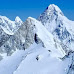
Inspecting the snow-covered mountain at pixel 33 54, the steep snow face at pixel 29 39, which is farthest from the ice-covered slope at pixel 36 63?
the steep snow face at pixel 29 39

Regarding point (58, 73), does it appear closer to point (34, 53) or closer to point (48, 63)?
point (48, 63)

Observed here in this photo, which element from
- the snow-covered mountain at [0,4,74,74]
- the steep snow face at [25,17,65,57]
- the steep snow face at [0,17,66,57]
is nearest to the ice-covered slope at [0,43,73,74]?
the snow-covered mountain at [0,4,74,74]

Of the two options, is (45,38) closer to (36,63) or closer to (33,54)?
(33,54)

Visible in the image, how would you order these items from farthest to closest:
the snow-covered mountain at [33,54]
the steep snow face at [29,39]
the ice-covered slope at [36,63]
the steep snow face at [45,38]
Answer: the steep snow face at [29,39] < the steep snow face at [45,38] < the snow-covered mountain at [33,54] < the ice-covered slope at [36,63]

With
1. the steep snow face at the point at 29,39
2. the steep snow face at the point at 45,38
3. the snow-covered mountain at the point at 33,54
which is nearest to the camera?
the snow-covered mountain at the point at 33,54

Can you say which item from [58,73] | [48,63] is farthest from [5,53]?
[58,73]

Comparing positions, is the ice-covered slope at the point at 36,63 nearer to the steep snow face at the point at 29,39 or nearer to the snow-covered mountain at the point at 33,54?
the snow-covered mountain at the point at 33,54

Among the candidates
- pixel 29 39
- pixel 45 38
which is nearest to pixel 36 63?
pixel 45 38

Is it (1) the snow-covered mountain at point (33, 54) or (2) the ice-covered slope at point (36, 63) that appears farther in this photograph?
(1) the snow-covered mountain at point (33, 54)

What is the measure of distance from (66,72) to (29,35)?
927 inches

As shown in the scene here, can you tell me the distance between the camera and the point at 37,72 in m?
39.3

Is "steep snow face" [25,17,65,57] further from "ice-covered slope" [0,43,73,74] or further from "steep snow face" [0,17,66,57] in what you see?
"ice-covered slope" [0,43,73,74]

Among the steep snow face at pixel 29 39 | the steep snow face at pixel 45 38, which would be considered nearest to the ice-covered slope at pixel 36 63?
the steep snow face at pixel 29 39

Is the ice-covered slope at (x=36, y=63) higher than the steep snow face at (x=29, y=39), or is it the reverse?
the steep snow face at (x=29, y=39)
